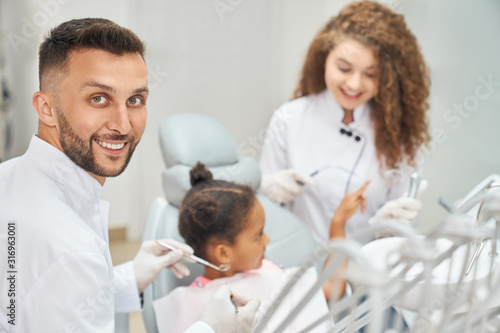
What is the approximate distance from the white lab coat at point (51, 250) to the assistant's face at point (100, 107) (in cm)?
3

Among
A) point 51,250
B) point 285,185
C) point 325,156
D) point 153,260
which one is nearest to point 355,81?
point 325,156

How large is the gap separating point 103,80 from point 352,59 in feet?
3.33

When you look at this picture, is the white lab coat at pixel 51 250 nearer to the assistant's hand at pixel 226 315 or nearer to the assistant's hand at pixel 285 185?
the assistant's hand at pixel 226 315

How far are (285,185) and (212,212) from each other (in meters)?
0.46

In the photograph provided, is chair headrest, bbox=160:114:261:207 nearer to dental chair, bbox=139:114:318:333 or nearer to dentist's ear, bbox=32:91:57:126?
dental chair, bbox=139:114:318:333

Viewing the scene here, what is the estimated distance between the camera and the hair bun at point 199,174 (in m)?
1.23

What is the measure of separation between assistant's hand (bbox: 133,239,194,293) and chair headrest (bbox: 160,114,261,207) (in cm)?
25

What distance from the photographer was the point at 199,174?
123 cm

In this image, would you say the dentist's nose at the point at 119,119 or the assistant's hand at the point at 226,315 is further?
the assistant's hand at the point at 226,315

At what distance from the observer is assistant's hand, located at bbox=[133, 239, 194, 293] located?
3.45 ft

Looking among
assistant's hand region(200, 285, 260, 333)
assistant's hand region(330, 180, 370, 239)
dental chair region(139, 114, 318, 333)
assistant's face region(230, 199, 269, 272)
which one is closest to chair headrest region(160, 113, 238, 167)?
dental chair region(139, 114, 318, 333)

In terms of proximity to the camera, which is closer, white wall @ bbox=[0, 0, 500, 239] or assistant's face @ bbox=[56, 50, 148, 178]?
assistant's face @ bbox=[56, 50, 148, 178]

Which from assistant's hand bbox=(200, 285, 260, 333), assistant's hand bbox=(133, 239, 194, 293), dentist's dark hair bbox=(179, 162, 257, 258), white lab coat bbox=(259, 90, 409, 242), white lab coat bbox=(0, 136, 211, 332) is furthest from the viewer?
white lab coat bbox=(259, 90, 409, 242)

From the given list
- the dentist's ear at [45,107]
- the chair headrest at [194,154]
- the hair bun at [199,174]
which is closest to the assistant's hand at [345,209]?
the chair headrest at [194,154]
